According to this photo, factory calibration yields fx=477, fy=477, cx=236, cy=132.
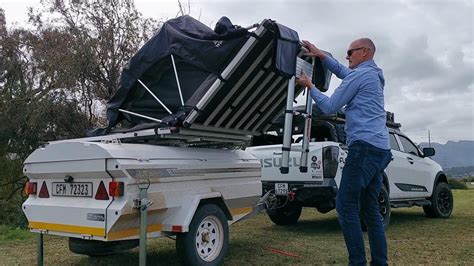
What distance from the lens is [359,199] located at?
415 centimetres

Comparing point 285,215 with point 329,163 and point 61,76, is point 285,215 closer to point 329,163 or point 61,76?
point 329,163

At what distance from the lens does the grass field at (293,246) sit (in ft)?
19.2

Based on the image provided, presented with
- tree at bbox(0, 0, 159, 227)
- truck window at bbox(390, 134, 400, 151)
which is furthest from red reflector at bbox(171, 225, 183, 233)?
tree at bbox(0, 0, 159, 227)

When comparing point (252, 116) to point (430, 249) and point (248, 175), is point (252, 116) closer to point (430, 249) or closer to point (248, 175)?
point (248, 175)

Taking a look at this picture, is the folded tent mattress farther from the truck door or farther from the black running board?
the black running board

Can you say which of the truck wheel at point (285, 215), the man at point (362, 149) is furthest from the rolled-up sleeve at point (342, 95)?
the truck wheel at point (285, 215)

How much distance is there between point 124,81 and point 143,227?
2.09 meters

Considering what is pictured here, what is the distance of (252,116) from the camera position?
6262mm

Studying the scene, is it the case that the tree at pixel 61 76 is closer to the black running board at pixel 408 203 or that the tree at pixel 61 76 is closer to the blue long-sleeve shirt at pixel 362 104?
the black running board at pixel 408 203

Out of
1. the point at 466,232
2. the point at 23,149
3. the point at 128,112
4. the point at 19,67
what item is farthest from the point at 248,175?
the point at 19,67

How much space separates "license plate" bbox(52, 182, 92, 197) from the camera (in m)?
4.66

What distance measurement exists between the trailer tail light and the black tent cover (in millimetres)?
2773

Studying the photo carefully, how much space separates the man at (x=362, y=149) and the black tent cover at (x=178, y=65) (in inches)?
32.2

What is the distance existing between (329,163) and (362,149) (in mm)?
3337
